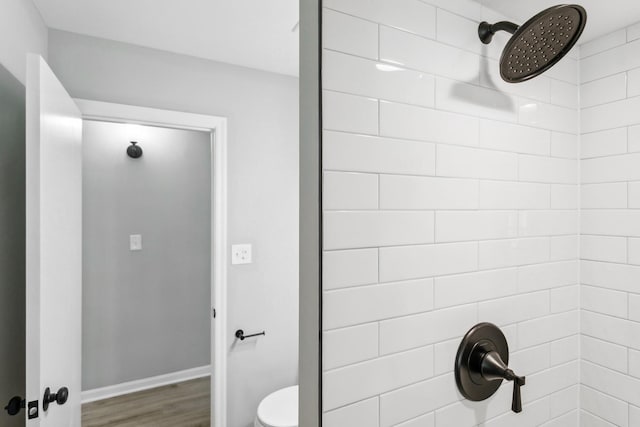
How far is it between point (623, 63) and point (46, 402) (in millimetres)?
2002

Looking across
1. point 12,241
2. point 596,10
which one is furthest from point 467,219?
point 12,241

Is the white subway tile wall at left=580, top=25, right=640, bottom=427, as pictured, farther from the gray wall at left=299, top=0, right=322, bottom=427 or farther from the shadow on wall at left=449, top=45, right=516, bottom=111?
the gray wall at left=299, top=0, right=322, bottom=427

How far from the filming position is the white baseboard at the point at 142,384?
257 cm

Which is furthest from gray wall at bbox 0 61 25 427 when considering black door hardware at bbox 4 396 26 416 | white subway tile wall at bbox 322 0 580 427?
white subway tile wall at bbox 322 0 580 427

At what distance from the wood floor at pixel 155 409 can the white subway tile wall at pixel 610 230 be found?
7.42 ft

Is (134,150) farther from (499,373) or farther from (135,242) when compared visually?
(499,373)

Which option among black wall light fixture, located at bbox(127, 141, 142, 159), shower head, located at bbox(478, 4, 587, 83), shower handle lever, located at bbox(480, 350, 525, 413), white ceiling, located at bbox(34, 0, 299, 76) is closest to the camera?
shower head, located at bbox(478, 4, 587, 83)

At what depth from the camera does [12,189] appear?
1196 mm

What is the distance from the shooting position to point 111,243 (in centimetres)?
262

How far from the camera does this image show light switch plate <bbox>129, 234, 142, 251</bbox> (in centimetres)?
270

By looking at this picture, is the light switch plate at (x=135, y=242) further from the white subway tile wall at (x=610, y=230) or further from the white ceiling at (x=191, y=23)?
the white subway tile wall at (x=610, y=230)

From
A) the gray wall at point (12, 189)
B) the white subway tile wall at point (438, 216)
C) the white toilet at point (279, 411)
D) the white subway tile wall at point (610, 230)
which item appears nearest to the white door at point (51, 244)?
the gray wall at point (12, 189)

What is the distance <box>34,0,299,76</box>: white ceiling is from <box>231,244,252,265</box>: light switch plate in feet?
3.39

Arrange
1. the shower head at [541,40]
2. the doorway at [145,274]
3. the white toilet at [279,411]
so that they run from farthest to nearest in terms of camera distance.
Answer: the doorway at [145,274]
the white toilet at [279,411]
the shower head at [541,40]
